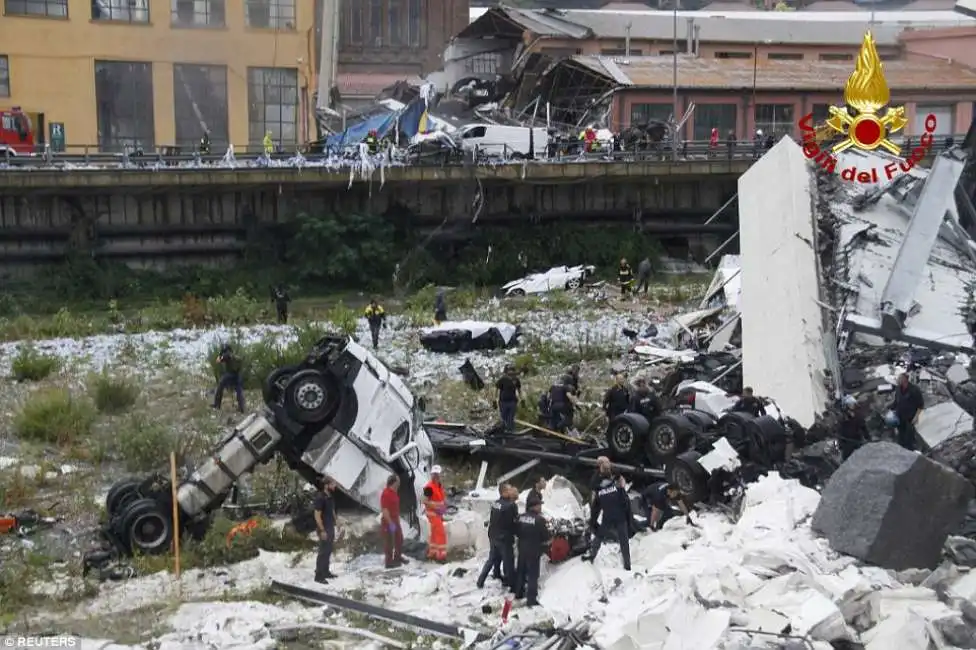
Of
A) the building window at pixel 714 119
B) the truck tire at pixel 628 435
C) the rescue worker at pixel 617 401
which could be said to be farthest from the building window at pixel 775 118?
the truck tire at pixel 628 435

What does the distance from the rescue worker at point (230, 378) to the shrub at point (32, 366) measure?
3779 millimetres

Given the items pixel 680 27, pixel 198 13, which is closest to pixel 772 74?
pixel 680 27

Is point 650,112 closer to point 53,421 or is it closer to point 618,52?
point 618,52

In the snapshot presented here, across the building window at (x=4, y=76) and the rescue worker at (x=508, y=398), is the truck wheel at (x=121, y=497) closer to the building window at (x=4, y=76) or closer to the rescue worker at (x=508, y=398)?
the rescue worker at (x=508, y=398)

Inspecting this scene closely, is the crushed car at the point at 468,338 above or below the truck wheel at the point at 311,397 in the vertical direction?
below

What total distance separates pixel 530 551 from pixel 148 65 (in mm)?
28082

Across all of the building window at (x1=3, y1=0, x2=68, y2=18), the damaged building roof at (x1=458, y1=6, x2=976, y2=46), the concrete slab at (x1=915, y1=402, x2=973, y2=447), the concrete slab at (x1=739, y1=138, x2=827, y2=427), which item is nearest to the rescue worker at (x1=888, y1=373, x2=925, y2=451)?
the concrete slab at (x1=915, y1=402, x2=973, y2=447)

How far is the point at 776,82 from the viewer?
38.5 m

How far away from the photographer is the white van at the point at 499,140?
3139 centimetres

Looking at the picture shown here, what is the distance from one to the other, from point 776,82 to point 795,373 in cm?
2586

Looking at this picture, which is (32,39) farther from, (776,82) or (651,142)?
(776,82)

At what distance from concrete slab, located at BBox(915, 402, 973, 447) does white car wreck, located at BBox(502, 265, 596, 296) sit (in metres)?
14.7

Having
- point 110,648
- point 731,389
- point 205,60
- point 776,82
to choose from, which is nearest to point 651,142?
point 776,82

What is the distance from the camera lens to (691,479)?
11438 millimetres
